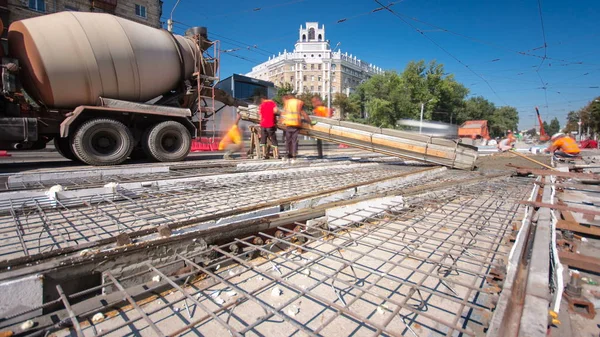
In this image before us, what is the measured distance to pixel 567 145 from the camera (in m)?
9.88

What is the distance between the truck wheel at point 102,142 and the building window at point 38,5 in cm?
1982

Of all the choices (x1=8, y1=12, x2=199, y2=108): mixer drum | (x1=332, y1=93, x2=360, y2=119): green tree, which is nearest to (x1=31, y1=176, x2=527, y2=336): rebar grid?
(x1=8, y1=12, x2=199, y2=108): mixer drum

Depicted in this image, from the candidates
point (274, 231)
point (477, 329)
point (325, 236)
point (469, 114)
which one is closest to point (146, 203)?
point (274, 231)

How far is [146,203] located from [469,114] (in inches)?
2697

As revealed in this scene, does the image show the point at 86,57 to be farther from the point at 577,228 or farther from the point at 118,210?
the point at 577,228

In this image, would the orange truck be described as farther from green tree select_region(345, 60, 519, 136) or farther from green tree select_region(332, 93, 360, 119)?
green tree select_region(332, 93, 360, 119)

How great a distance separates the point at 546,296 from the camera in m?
1.25

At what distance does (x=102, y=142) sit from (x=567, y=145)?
553 inches

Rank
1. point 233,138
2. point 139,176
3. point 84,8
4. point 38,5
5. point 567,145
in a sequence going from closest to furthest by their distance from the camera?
point 139,176
point 233,138
point 567,145
point 38,5
point 84,8

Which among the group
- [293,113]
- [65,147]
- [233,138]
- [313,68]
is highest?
[313,68]

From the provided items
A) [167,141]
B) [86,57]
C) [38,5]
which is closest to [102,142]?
[167,141]

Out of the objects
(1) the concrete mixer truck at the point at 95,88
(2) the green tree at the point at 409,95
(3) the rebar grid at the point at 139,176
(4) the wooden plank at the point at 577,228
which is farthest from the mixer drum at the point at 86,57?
(2) the green tree at the point at 409,95

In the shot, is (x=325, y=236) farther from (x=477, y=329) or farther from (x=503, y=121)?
(x=503, y=121)

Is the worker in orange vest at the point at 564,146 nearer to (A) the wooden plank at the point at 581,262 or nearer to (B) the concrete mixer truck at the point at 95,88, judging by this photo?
(A) the wooden plank at the point at 581,262
